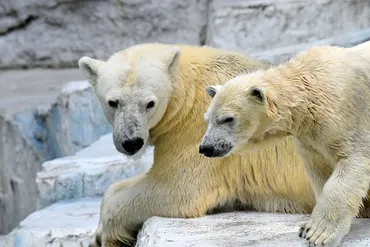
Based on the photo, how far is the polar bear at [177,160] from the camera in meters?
4.24

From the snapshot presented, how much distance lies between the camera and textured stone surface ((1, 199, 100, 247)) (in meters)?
5.10

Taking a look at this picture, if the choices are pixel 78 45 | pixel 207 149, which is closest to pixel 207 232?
pixel 207 149

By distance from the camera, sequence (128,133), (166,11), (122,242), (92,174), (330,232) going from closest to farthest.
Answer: (330,232)
(128,133)
(122,242)
(92,174)
(166,11)

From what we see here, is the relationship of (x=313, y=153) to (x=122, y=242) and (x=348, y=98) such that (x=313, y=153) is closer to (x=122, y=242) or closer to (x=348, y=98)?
(x=348, y=98)

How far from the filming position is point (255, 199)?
14.2 ft

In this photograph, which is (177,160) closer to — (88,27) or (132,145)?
(132,145)

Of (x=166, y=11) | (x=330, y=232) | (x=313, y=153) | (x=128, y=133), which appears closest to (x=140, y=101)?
(x=128, y=133)

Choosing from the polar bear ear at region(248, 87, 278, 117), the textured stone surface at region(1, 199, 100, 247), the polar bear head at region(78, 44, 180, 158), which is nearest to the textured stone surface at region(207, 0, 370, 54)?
the textured stone surface at region(1, 199, 100, 247)

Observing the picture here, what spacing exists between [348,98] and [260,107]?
359mm

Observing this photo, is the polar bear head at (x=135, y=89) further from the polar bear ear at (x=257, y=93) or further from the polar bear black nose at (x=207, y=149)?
the polar bear ear at (x=257, y=93)

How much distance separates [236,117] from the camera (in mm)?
3455

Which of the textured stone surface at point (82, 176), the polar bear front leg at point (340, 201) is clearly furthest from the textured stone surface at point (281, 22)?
the polar bear front leg at point (340, 201)

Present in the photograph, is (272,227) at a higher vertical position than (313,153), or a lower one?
lower

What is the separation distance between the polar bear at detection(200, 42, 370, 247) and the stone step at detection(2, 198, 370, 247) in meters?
0.15
